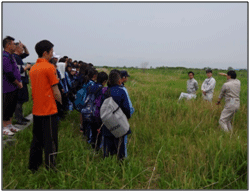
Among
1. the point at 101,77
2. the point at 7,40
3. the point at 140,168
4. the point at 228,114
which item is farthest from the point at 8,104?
the point at 228,114

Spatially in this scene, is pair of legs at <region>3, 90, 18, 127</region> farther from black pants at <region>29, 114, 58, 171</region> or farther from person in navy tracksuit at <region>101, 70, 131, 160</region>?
person in navy tracksuit at <region>101, 70, 131, 160</region>

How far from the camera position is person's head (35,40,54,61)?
2.13 meters

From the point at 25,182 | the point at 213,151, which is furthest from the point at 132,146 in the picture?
the point at 25,182

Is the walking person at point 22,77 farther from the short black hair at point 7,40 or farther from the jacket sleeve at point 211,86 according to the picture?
the jacket sleeve at point 211,86

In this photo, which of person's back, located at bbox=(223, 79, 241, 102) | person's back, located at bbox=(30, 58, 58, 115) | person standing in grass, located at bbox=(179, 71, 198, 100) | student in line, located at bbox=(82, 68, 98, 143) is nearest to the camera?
person's back, located at bbox=(30, 58, 58, 115)

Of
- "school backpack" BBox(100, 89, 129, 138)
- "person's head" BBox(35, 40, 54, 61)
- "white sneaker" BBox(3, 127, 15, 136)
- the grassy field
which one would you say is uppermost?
"person's head" BBox(35, 40, 54, 61)

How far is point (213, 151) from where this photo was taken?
8.39ft

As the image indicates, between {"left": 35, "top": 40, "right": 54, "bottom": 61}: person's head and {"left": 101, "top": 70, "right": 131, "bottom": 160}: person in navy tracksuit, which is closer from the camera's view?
{"left": 35, "top": 40, "right": 54, "bottom": 61}: person's head

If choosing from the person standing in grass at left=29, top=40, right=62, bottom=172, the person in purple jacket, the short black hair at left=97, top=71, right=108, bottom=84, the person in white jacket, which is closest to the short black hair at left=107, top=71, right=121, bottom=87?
the short black hair at left=97, top=71, right=108, bottom=84

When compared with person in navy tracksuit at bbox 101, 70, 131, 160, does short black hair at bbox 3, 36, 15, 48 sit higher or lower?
higher

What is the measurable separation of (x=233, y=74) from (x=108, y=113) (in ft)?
11.3

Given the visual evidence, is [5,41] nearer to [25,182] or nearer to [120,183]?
[25,182]

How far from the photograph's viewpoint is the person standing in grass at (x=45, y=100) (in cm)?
207

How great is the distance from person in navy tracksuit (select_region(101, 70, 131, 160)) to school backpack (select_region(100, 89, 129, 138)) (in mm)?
64
